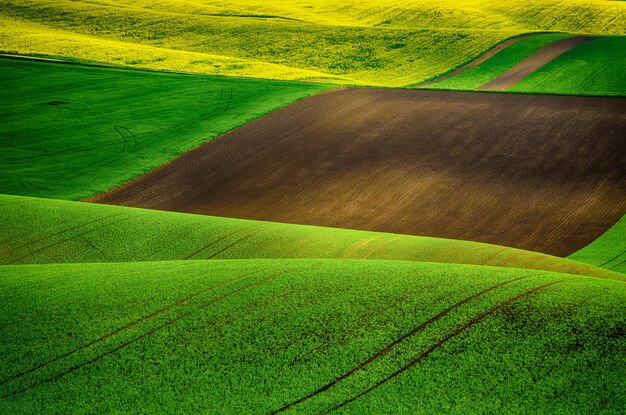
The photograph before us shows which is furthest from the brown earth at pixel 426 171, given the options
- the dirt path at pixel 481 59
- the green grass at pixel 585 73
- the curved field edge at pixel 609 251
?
the dirt path at pixel 481 59

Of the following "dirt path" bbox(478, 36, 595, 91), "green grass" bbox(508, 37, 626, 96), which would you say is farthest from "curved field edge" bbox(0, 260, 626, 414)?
"dirt path" bbox(478, 36, 595, 91)

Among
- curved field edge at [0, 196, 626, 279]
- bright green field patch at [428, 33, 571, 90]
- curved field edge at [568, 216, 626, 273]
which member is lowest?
curved field edge at [568, 216, 626, 273]

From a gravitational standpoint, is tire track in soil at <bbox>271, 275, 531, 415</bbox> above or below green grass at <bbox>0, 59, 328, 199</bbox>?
above

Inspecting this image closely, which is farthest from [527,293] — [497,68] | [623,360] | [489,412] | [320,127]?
[497,68]

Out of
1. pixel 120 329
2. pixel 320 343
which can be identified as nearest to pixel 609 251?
pixel 320 343

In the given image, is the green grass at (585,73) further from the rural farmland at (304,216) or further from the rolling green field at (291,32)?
the rolling green field at (291,32)

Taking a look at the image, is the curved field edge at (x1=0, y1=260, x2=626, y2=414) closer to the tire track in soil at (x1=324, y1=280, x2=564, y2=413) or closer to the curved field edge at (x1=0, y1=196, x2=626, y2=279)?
the tire track in soil at (x1=324, y1=280, x2=564, y2=413)
